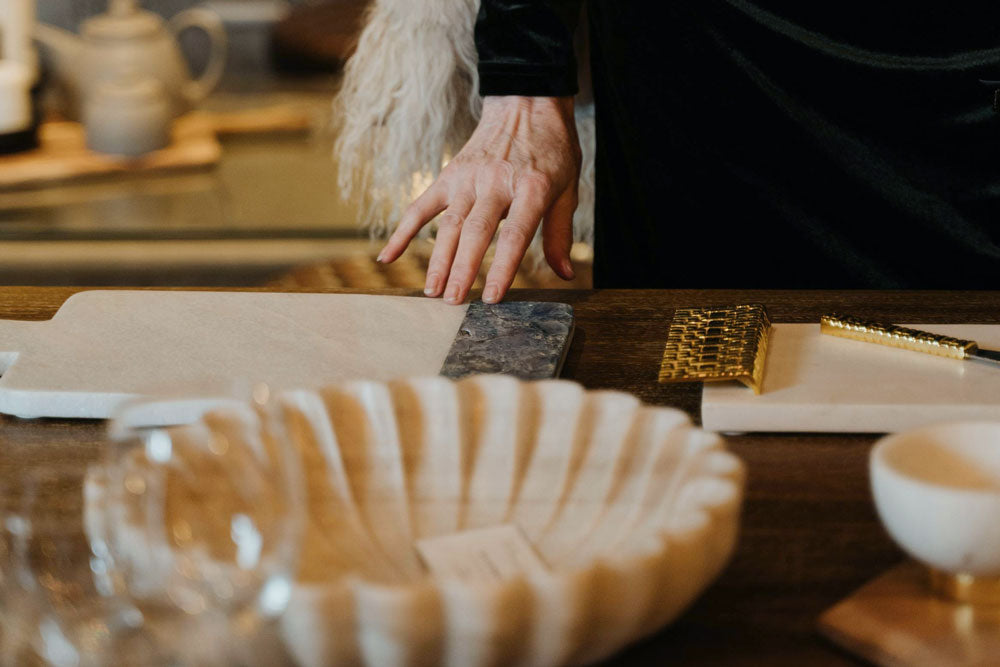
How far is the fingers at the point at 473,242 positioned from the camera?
2.91 feet

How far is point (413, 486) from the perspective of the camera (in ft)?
1.87

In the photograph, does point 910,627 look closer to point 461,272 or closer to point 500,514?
point 500,514

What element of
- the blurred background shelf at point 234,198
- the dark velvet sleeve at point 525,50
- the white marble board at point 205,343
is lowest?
the blurred background shelf at point 234,198

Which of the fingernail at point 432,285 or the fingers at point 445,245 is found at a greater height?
the fingers at point 445,245

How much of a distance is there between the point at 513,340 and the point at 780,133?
1.77ft

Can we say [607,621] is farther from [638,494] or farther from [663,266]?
[663,266]

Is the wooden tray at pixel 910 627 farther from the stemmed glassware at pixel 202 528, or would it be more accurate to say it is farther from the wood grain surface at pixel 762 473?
the stemmed glassware at pixel 202 528

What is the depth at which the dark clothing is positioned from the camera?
3.68 feet

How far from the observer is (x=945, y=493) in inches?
17.4

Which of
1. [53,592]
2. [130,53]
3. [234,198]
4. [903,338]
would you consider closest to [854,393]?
[903,338]

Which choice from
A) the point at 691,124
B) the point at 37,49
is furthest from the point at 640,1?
→ the point at 37,49

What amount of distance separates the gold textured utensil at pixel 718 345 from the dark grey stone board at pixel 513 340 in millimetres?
74

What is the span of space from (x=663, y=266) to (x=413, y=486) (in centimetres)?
76

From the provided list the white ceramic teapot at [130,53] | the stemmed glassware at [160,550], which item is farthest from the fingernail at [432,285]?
the white ceramic teapot at [130,53]
